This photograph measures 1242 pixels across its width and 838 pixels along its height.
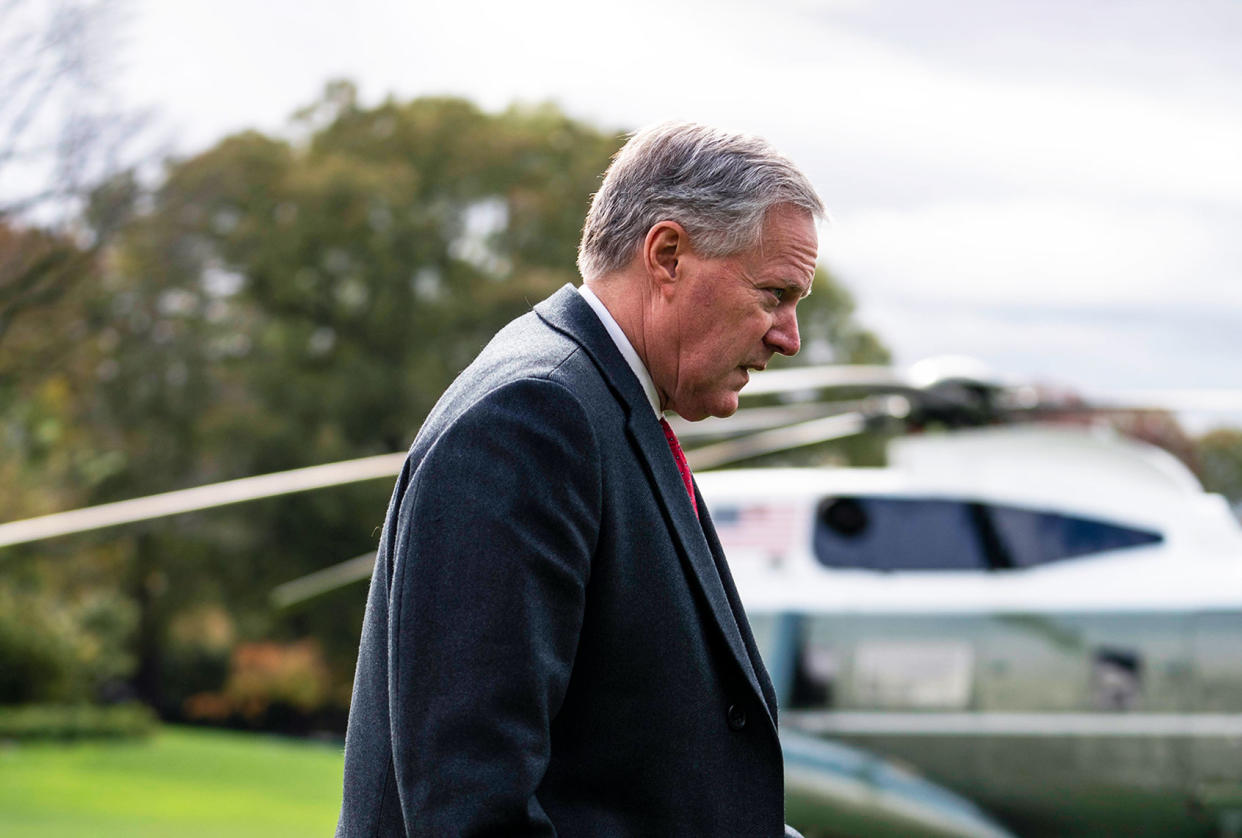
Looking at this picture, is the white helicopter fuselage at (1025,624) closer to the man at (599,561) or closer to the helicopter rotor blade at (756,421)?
the helicopter rotor blade at (756,421)

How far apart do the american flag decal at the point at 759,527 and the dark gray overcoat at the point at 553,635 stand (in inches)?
200

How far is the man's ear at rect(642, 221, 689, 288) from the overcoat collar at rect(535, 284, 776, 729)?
0.27ft

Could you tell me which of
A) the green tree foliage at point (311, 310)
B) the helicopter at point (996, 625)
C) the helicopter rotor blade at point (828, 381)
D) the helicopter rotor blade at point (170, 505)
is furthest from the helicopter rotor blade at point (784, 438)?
the green tree foliage at point (311, 310)

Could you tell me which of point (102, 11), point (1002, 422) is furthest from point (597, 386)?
point (102, 11)

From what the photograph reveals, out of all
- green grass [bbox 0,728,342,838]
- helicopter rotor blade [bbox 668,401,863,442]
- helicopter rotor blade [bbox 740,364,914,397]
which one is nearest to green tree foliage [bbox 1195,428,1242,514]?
green grass [bbox 0,728,342,838]

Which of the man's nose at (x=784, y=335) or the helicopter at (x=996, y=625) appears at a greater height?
the man's nose at (x=784, y=335)

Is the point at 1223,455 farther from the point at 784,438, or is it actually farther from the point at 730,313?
the point at 730,313

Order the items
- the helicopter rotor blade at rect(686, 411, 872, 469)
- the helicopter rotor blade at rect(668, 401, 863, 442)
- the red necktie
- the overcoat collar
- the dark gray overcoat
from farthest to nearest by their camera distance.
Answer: the helicopter rotor blade at rect(686, 411, 872, 469) → the helicopter rotor blade at rect(668, 401, 863, 442) → the red necktie → the overcoat collar → the dark gray overcoat

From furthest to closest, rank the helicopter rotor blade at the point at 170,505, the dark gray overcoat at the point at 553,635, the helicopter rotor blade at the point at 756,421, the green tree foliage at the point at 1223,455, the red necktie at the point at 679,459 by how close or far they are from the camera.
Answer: the green tree foliage at the point at 1223,455
the helicopter rotor blade at the point at 756,421
the helicopter rotor blade at the point at 170,505
the red necktie at the point at 679,459
the dark gray overcoat at the point at 553,635

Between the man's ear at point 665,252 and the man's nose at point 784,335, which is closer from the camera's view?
the man's ear at point 665,252

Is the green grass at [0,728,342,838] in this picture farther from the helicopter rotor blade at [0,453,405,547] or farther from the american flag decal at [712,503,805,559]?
the helicopter rotor blade at [0,453,405,547]

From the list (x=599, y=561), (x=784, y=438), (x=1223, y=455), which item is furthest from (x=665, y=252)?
(x=1223, y=455)

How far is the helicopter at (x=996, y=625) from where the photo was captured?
20.0 feet

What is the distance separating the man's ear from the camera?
59.3 inches
